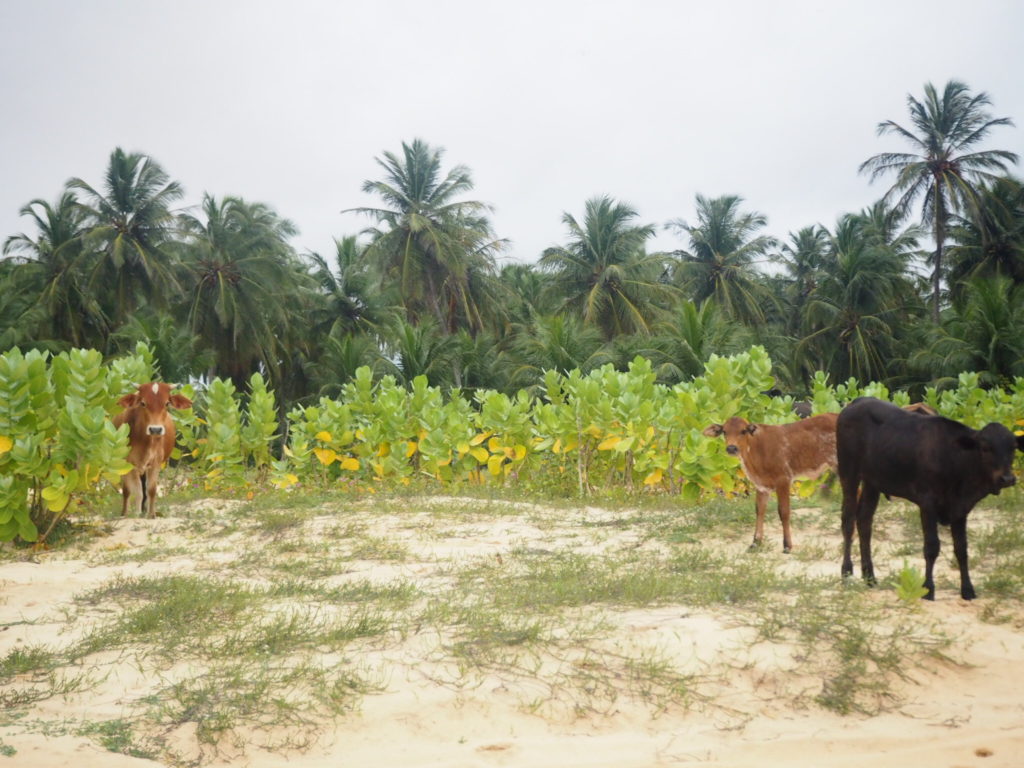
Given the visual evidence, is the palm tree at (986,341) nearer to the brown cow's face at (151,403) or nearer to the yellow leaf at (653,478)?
the yellow leaf at (653,478)

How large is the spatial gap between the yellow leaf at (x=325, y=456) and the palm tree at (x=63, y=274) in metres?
24.4

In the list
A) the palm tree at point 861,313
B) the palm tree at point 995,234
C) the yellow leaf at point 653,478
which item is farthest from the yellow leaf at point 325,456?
the palm tree at point 995,234

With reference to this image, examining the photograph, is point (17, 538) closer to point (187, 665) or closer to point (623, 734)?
point (187, 665)

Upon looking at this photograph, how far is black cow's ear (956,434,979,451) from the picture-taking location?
491cm

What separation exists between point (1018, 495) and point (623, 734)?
22.2ft

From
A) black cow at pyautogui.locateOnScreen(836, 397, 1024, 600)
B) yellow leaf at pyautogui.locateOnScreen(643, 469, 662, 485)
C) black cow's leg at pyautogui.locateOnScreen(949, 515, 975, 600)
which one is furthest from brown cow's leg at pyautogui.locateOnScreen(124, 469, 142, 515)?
black cow's leg at pyautogui.locateOnScreen(949, 515, 975, 600)

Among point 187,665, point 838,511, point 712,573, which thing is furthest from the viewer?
point 838,511

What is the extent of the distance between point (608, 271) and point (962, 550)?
1140 inches

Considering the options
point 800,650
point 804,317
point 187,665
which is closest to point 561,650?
point 800,650

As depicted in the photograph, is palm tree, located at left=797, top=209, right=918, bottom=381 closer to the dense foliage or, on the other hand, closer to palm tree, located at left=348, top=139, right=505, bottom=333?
palm tree, located at left=348, top=139, right=505, bottom=333

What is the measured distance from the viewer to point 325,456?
38.5 ft

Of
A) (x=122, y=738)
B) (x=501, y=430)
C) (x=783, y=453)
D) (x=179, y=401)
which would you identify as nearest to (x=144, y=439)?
(x=179, y=401)

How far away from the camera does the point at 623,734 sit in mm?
3748

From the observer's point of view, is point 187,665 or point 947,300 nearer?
point 187,665
